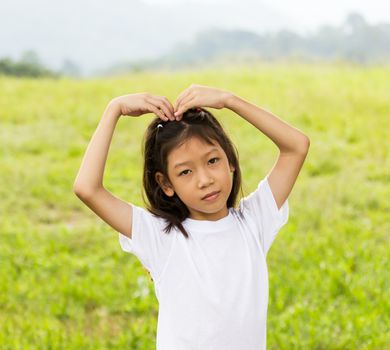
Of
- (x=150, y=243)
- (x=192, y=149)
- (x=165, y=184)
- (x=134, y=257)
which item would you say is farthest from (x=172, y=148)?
(x=134, y=257)

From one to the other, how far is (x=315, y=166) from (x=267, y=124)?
4730 mm

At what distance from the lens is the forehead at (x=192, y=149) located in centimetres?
216

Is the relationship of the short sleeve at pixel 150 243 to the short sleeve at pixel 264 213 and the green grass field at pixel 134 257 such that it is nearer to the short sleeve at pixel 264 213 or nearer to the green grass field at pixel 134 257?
the short sleeve at pixel 264 213

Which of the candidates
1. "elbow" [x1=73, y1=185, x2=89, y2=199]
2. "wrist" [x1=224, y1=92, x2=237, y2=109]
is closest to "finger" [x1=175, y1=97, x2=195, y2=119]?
"wrist" [x1=224, y1=92, x2=237, y2=109]

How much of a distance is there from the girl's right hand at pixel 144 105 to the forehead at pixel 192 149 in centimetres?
9

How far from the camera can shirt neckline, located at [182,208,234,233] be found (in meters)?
2.22

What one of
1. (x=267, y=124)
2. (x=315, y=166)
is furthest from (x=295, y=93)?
(x=267, y=124)

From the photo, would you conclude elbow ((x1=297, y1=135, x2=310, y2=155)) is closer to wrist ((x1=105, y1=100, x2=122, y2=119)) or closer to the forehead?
the forehead

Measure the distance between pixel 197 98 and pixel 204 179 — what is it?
0.75ft

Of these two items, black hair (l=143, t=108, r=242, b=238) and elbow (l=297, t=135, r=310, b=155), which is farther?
elbow (l=297, t=135, r=310, b=155)

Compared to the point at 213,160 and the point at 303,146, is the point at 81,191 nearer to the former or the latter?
the point at 213,160

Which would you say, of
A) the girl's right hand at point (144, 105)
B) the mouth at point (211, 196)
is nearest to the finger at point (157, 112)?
the girl's right hand at point (144, 105)

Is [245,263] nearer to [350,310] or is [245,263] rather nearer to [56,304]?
[350,310]

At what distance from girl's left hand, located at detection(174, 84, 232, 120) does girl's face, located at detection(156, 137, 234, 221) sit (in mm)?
104
